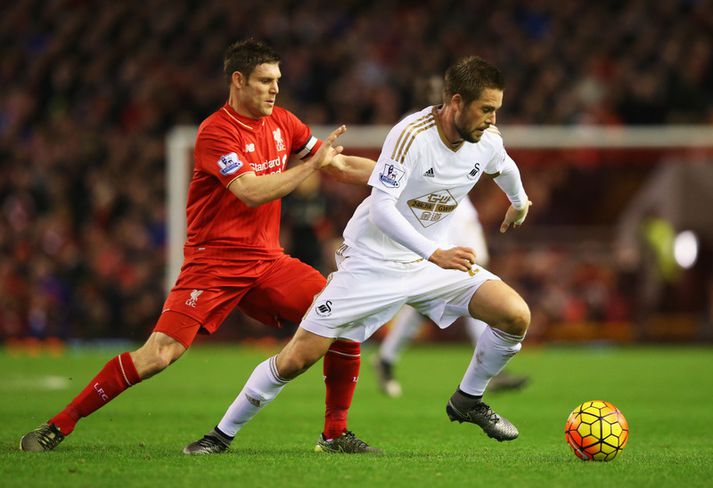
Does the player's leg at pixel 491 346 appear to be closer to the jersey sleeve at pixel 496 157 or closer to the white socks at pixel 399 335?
the jersey sleeve at pixel 496 157

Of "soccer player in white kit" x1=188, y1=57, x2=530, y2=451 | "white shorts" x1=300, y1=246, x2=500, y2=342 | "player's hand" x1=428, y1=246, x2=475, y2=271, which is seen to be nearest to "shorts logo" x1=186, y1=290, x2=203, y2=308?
"soccer player in white kit" x1=188, y1=57, x2=530, y2=451

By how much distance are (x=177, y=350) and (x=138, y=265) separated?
35.2 feet

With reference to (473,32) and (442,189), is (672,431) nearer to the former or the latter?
(442,189)

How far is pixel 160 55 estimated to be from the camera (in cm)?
2044

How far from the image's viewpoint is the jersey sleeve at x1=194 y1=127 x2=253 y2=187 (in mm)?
6301

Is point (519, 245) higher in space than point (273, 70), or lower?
higher

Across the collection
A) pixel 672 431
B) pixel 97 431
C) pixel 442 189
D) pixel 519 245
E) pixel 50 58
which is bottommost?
pixel 97 431

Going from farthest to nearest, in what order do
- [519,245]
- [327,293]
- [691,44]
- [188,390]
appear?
[691,44]
[519,245]
[188,390]
[327,293]

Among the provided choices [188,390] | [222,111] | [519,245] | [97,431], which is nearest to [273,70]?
[222,111]

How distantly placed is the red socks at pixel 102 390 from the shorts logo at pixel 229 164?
45.6 inches

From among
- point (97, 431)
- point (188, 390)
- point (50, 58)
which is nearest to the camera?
point (97, 431)

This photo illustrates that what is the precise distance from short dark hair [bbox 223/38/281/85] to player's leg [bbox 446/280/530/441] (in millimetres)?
1780

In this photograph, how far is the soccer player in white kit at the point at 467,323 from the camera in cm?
959

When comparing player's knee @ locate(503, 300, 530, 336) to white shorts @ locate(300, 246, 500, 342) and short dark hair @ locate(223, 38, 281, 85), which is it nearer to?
white shorts @ locate(300, 246, 500, 342)
